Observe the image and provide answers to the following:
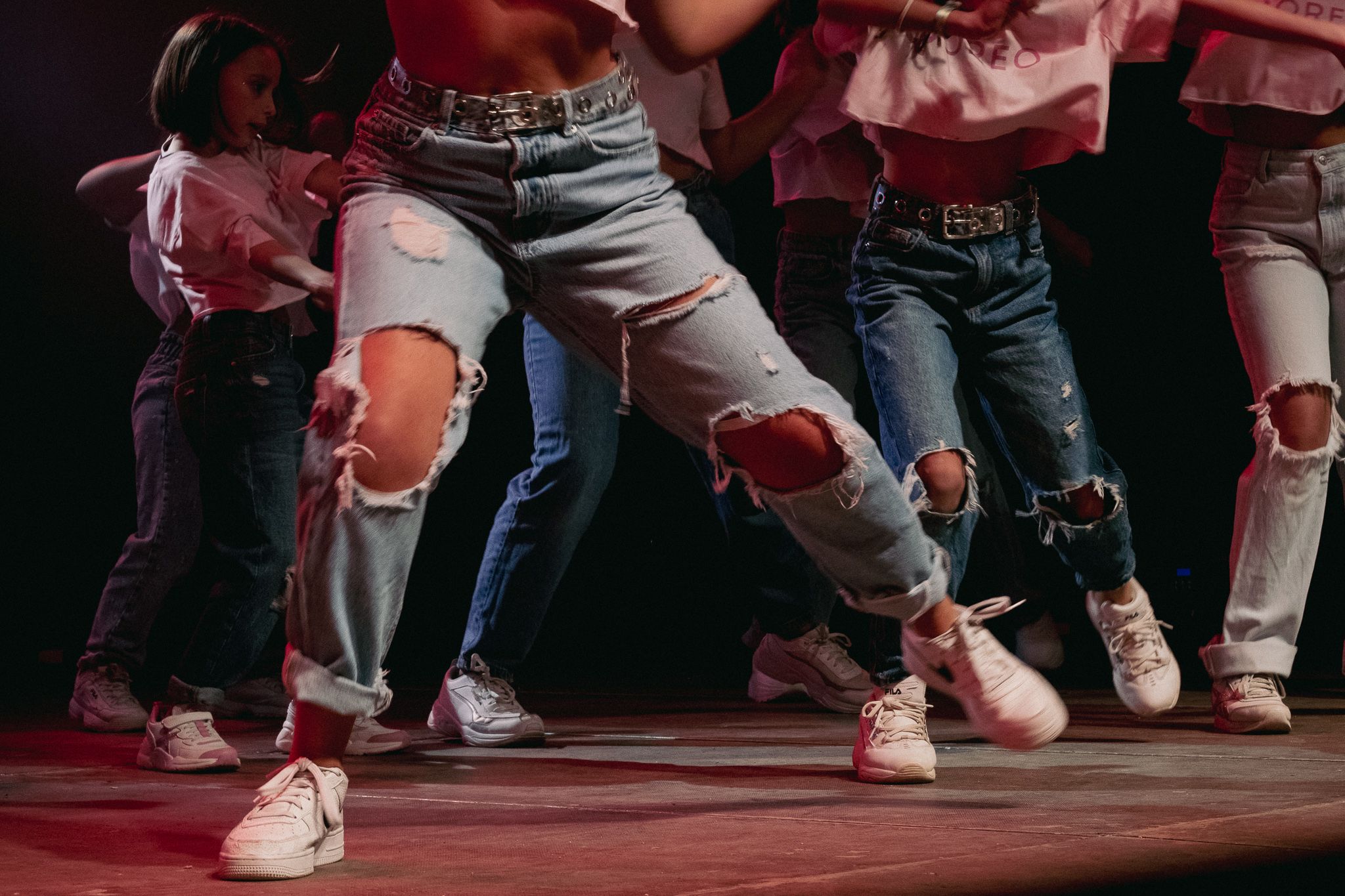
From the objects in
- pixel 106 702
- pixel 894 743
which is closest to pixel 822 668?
pixel 894 743

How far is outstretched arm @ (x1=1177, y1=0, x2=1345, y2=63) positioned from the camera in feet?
8.54

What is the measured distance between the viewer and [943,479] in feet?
7.52

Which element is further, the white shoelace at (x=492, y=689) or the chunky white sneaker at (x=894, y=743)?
the white shoelace at (x=492, y=689)

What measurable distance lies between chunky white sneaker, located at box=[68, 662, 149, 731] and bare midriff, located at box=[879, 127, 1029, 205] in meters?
2.01

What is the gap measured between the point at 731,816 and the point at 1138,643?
1.02 meters

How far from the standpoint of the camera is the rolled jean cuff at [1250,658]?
2.82m

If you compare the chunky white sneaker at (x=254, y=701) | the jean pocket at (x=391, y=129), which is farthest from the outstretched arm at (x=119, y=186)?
the jean pocket at (x=391, y=129)

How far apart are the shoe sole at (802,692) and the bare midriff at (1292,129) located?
1.41 meters

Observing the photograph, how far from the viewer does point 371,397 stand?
5.05 ft

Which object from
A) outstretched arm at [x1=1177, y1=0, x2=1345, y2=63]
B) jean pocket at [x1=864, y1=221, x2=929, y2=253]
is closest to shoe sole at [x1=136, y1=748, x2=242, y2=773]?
jean pocket at [x1=864, y1=221, x2=929, y2=253]

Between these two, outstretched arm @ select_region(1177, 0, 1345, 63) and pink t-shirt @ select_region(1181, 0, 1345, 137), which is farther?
pink t-shirt @ select_region(1181, 0, 1345, 137)

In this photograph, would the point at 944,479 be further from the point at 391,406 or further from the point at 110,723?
the point at 110,723

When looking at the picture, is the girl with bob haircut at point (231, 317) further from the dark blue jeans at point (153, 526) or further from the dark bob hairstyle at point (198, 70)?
the dark blue jeans at point (153, 526)

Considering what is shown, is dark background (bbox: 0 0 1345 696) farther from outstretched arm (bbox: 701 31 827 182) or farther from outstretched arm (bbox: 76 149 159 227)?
outstretched arm (bbox: 701 31 827 182)
